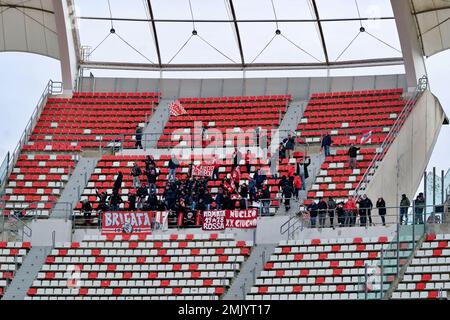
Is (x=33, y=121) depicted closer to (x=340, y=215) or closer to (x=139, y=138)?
(x=139, y=138)

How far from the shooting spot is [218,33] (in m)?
50.5

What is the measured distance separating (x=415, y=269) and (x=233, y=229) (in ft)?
25.4

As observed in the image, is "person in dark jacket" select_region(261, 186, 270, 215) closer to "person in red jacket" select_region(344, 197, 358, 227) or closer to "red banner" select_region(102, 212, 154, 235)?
"person in red jacket" select_region(344, 197, 358, 227)

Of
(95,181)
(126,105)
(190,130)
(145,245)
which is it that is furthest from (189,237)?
(126,105)

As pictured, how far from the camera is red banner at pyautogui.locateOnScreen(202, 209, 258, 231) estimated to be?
1518 inches

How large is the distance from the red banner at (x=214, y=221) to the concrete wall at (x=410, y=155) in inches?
211

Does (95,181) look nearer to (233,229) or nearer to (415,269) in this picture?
(233,229)

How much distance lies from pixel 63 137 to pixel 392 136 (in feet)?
43.8

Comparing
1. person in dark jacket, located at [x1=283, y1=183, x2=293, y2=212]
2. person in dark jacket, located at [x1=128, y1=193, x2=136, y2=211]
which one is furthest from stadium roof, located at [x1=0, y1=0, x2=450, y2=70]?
person in dark jacket, located at [x1=128, y1=193, x2=136, y2=211]

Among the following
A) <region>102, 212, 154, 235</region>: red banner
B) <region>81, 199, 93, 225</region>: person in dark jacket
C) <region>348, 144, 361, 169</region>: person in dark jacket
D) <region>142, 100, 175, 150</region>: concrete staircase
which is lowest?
<region>102, 212, 154, 235</region>: red banner

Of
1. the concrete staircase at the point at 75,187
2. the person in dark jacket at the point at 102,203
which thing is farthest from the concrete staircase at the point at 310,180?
the concrete staircase at the point at 75,187

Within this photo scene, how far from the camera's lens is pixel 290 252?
36.6 metres

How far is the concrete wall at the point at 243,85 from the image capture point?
49875 mm

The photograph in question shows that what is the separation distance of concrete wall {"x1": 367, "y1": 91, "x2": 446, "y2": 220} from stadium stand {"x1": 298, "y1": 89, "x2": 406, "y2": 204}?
25.6 inches
